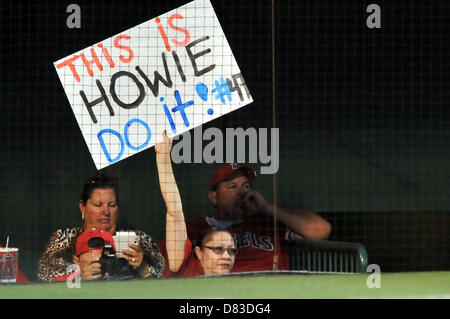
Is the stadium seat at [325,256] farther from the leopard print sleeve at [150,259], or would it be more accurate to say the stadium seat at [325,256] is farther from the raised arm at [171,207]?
the leopard print sleeve at [150,259]

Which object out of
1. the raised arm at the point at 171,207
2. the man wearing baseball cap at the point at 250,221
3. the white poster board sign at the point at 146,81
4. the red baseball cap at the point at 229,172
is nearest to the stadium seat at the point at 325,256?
the man wearing baseball cap at the point at 250,221

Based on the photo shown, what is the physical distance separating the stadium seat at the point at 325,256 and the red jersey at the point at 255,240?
0.22 feet

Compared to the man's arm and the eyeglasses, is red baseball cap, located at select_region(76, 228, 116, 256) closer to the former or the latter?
the eyeglasses

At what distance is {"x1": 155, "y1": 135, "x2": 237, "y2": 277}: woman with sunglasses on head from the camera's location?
7.41 meters

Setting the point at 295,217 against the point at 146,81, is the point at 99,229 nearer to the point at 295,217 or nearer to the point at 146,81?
the point at 146,81

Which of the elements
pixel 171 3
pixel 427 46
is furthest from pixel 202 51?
pixel 427 46

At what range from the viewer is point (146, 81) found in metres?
7.44

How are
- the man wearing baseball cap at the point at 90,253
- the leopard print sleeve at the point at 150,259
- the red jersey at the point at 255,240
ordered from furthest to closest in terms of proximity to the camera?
1. the red jersey at the point at 255,240
2. the leopard print sleeve at the point at 150,259
3. the man wearing baseball cap at the point at 90,253

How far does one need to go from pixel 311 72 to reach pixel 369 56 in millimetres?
399

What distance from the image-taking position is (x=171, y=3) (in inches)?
295

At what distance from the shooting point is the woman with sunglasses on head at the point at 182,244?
741 cm

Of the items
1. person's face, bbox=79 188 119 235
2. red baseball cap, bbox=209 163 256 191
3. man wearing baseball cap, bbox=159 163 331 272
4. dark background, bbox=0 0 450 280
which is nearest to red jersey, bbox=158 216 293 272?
man wearing baseball cap, bbox=159 163 331 272

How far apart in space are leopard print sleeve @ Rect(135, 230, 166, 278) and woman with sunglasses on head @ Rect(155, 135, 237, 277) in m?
0.05

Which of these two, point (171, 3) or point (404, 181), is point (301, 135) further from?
point (171, 3)
